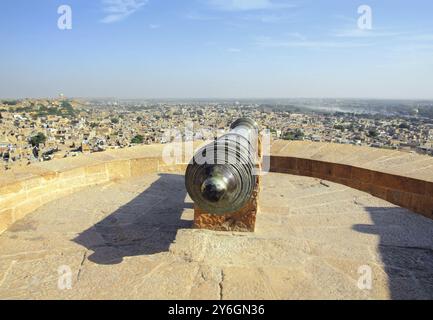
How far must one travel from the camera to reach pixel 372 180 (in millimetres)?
4789

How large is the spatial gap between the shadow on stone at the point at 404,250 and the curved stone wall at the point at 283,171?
0.37 metres

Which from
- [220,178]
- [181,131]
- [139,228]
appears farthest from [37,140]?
[220,178]

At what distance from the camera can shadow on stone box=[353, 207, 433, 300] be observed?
2.47 meters

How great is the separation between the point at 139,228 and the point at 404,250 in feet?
8.15

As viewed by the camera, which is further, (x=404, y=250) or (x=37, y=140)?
(x=37, y=140)

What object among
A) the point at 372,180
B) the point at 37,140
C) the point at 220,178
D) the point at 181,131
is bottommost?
the point at 37,140

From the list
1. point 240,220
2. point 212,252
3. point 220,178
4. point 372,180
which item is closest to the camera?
point 220,178

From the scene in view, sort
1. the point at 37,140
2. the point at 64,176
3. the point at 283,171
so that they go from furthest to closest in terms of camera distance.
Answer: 1. the point at 37,140
2. the point at 283,171
3. the point at 64,176

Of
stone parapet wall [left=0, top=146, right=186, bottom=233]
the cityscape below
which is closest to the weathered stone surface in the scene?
stone parapet wall [left=0, top=146, right=186, bottom=233]

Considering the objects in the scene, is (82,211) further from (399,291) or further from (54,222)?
(399,291)

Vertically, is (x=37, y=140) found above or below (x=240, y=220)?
below

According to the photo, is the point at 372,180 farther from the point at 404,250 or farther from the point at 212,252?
the point at 212,252

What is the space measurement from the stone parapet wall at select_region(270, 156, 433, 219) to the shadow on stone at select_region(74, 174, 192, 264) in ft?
6.67
